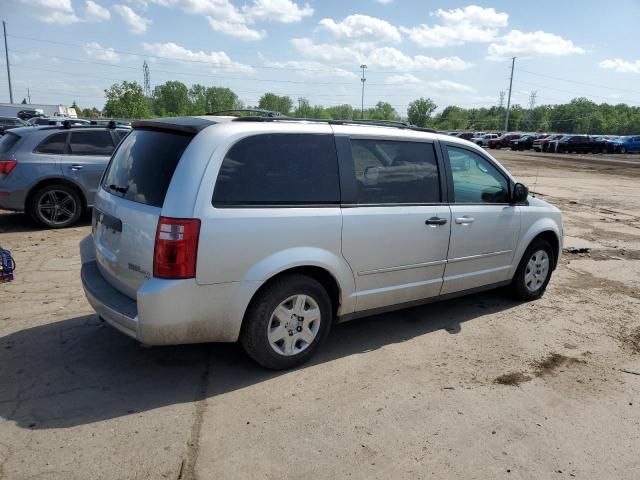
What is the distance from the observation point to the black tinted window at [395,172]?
401cm

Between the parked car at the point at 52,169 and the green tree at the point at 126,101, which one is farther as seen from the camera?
the green tree at the point at 126,101

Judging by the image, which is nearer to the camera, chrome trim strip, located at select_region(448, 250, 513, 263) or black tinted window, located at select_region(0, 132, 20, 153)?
chrome trim strip, located at select_region(448, 250, 513, 263)

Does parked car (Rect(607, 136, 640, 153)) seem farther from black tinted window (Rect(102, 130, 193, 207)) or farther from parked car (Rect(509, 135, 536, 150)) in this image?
black tinted window (Rect(102, 130, 193, 207))

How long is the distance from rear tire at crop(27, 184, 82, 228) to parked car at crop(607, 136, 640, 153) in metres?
50.8

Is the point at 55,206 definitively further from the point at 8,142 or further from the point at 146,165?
the point at 146,165

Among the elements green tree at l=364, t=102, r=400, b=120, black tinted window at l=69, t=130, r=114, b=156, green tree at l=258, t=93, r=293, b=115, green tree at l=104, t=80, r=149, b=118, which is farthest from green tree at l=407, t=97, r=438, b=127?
black tinted window at l=69, t=130, r=114, b=156

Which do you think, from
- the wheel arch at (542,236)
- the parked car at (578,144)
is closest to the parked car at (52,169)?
the wheel arch at (542,236)

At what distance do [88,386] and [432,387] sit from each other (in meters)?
2.40

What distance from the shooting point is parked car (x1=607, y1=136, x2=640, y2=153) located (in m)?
48.1

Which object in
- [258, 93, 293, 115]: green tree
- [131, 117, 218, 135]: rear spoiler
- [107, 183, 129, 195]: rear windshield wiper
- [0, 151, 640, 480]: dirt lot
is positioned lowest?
[0, 151, 640, 480]: dirt lot

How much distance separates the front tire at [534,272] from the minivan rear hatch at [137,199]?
12.0 feet

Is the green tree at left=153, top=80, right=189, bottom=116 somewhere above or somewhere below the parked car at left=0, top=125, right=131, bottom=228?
above

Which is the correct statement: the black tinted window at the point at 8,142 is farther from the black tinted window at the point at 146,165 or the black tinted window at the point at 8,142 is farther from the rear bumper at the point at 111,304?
the rear bumper at the point at 111,304

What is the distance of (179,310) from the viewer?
3234mm
